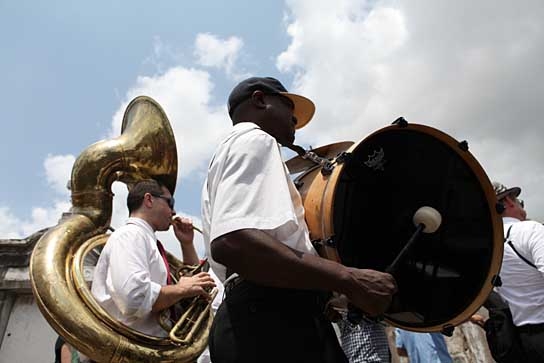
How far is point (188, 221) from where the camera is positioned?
371 cm

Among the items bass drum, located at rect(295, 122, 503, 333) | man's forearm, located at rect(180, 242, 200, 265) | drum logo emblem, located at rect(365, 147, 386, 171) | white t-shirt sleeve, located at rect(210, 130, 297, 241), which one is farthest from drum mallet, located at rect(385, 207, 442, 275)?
man's forearm, located at rect(180, 242, 200, 265)

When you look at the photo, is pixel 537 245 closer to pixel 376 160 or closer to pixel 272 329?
pixel 376 160

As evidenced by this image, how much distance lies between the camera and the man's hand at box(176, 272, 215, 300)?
2662 millimetres

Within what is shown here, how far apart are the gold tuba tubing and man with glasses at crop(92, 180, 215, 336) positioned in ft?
0.28

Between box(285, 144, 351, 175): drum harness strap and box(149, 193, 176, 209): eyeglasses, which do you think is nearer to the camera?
box(285, 144, 351, 175): drum harness strap

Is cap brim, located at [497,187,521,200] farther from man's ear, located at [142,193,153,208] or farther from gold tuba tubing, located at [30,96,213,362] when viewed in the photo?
man's ear, located at [142,193,153,208]

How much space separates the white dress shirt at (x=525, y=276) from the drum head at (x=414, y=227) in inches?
52.8

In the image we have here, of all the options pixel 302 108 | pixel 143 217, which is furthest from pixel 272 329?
Result: pixel 143 217

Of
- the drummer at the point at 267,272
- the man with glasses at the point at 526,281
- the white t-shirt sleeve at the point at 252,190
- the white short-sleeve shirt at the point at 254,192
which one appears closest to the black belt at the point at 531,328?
the man with glasses at the point at 526,281

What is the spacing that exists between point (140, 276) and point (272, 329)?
52.6 inches

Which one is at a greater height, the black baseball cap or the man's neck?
the black baseball cap

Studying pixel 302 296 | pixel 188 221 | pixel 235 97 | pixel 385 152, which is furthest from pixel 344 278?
pixel 188 221

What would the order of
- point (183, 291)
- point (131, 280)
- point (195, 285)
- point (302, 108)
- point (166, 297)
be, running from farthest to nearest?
1. point (195, 285)
2. point (183, 291)
3. point (166, 297)
4. point (131, 280)
5. point (302, 108)

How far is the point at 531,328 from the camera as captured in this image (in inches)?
110
